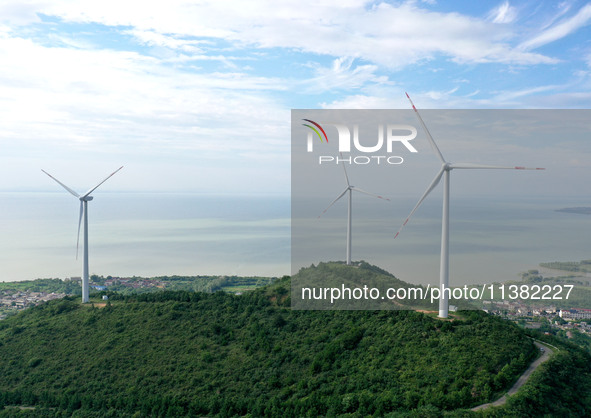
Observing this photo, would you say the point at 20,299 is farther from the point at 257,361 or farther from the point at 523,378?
the point at 523,378

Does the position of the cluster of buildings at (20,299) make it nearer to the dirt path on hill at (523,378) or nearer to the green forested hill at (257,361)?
the green forested hill at (257,361)

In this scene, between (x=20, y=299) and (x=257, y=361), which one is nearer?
(x=257, y=361)

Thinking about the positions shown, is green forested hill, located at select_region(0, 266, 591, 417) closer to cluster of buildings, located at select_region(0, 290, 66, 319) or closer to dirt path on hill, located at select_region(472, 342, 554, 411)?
dirt path on hill, located at select_region(472, 342, 554, 411)

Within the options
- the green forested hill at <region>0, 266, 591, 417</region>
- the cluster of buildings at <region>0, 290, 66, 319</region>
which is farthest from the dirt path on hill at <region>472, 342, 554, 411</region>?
the cluster of buildings at <region>0, 290, 66, 319</region>

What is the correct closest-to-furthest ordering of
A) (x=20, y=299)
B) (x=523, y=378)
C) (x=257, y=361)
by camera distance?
1. (x=523, y=378)
2. (x=257, y=361)
3. (x=20, y=299)

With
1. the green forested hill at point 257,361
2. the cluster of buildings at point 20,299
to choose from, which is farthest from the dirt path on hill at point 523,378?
the cluster of buildings at point 20,299

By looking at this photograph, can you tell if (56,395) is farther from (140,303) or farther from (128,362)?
(140,303)

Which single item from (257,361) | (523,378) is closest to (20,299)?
(257,361)

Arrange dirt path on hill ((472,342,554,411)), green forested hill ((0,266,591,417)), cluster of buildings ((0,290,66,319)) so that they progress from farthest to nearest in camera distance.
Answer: cluster of buildings ((0,290,66,319)) < green forested hill ((0,266,591,417)) < dirt path on hill ((472,342,554,411))
